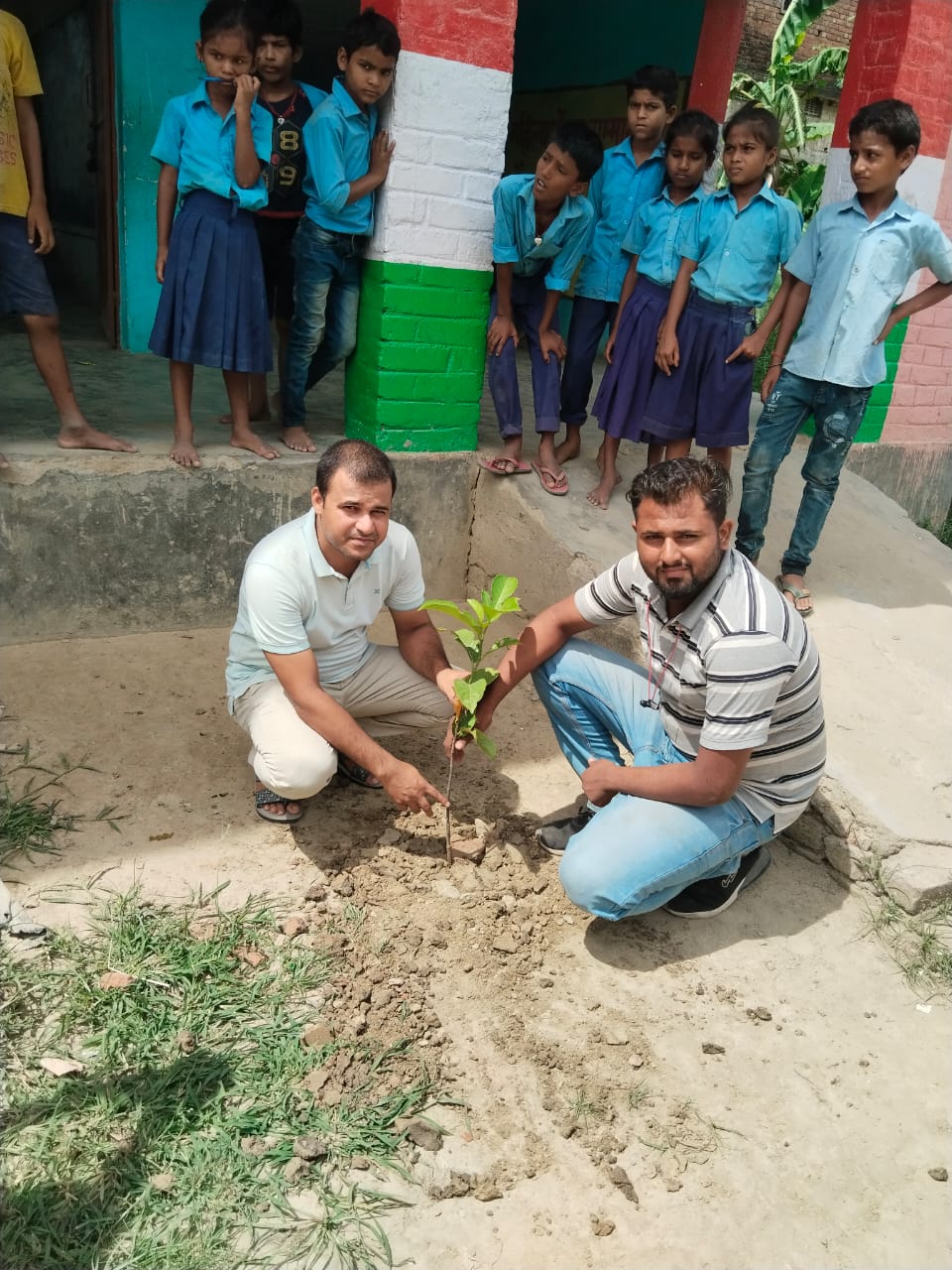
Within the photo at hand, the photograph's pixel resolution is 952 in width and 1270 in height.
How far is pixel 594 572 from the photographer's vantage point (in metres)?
3.98

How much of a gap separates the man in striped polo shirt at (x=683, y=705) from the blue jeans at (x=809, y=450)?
1368mm

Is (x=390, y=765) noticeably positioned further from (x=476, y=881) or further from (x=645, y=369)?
(x=645, y=369)

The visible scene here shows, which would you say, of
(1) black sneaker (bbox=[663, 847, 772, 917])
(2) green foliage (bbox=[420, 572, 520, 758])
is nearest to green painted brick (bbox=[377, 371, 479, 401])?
(2) green foliage (bbox=[420, 572, 520, 758])

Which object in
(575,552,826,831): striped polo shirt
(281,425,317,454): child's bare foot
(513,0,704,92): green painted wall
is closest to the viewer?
(575,552,826,831): striped polo shirt

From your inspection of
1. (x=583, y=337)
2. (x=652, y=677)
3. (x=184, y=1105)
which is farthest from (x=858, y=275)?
(x=184, y=1105)

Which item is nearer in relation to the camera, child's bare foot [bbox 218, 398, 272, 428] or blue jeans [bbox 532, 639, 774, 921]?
blue jeans [bbox 532, 639, 774, 921]

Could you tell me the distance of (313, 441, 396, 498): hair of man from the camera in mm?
2742

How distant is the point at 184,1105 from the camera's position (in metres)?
2.08

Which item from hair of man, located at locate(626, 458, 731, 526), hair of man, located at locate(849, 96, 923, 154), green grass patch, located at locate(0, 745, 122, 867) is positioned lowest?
green grass patch, located at locate(0, 745, 122, 867)

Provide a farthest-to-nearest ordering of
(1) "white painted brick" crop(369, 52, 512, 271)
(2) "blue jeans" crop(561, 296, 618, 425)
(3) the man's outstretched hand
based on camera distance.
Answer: (2) "blue jeans" crop(561, 296, 618, 425) < (1) "white painted brick" crop(369, 52, 512, 271) < (3) the man's outstretched hand

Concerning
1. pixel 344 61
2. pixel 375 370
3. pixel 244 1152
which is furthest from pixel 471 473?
pixel 244 1152

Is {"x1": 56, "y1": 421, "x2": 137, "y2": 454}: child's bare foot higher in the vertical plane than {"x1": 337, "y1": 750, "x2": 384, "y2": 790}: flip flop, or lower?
higher

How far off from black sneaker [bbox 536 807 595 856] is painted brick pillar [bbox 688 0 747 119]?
562cm

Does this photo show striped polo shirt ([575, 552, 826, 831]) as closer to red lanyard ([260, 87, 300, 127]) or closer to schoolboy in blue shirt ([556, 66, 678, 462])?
schoolboy in blue shirt ([556, 66, 678, 462])
